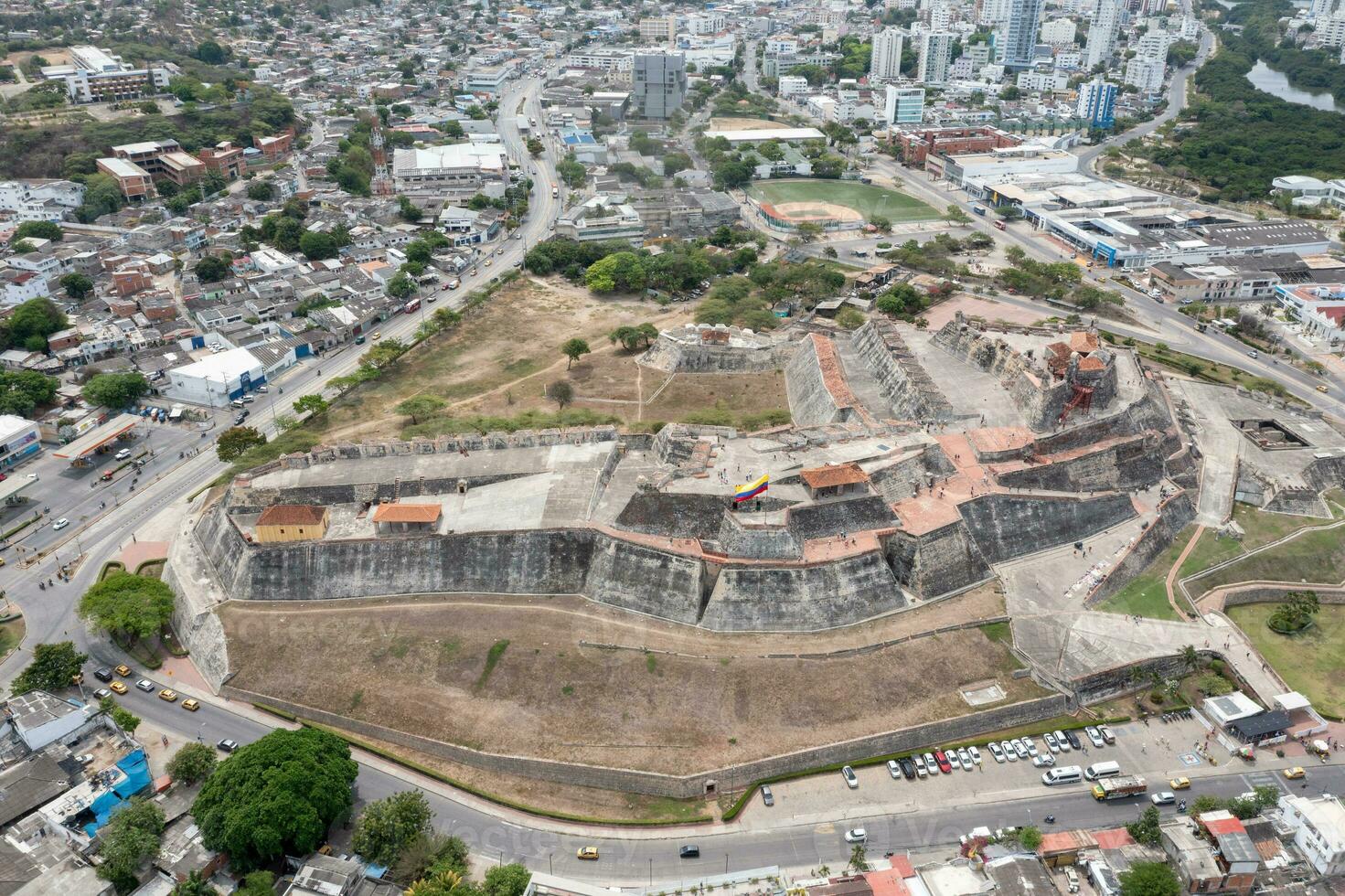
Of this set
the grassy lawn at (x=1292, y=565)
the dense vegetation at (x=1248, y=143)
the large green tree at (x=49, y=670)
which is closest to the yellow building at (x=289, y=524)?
the large green tree at (x=49, y=670)

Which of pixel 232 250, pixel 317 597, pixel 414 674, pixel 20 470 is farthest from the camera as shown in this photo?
pixel 232 250

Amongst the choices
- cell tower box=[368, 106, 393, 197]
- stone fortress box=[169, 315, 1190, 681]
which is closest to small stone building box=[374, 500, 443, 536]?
stone fortress box=[169, 315, 1190, 681]

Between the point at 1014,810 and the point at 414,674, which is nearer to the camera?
the point at 1014,810

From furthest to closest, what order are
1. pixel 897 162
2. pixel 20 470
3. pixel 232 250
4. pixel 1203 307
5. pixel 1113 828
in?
1. pixel 897 162
2. pixel 232 250
3. pixel 1203 307
4. pixel 20 470
5. pixel 1113 828

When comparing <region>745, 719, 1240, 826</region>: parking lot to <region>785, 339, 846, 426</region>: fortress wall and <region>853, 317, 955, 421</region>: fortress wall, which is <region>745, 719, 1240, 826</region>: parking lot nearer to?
<region>853, 317, 955, 421</region>: fortress wall

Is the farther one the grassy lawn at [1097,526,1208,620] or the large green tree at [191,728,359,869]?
the grassy lawn at [1097,526,1208,620]

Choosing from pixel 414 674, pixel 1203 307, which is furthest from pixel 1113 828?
pixel 1203 307

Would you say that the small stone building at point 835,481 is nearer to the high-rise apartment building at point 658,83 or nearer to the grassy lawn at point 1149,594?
the grassy lawn at point 1149,594

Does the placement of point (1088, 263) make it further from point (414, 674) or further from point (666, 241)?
point (414, 674)
